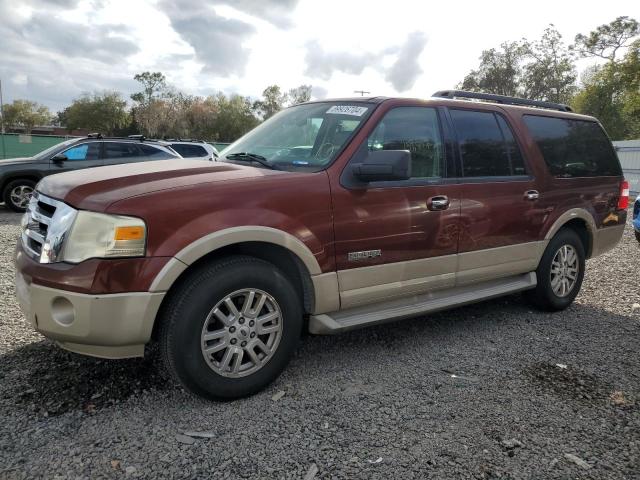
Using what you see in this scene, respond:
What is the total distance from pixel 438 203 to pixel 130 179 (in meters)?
2.13

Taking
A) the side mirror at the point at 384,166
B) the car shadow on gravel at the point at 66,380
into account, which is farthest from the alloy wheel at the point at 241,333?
the side mirror at the point at 384,166

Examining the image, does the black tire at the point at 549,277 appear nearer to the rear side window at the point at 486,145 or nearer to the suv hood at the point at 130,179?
the rear side window at the point at 486,145

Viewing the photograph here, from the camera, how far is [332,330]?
327cm

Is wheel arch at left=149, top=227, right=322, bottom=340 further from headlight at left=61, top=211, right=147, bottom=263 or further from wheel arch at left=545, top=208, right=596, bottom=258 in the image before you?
wheel arch at left=545, top=208, right=596, bottom=258

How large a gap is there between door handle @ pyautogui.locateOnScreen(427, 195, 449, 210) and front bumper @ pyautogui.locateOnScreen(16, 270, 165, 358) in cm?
200

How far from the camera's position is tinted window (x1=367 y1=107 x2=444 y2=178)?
358 cm

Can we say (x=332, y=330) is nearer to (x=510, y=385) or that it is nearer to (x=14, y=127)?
(x=510, y=385)

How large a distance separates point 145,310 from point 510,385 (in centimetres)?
237

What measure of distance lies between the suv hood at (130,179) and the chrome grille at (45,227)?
0.06 meters

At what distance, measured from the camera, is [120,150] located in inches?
434

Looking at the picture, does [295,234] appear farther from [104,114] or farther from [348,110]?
[104,114]

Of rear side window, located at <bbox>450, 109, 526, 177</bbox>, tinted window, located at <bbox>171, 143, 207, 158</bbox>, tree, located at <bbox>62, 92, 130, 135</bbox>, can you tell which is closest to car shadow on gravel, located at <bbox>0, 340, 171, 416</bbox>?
rear side window, located at <bbox>450, 109, 526, 177</bbox>

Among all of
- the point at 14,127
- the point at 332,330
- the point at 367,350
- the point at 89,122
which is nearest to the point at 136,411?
the point at 332,330

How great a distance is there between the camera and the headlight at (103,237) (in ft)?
8.50
